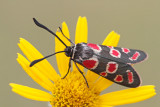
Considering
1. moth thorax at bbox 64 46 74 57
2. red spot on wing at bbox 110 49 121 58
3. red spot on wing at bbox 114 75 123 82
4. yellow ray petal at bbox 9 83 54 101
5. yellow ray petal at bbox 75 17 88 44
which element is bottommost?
yellow ray petal at bbox 9 83 54 101

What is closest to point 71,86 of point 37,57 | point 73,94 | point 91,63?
point 73,94

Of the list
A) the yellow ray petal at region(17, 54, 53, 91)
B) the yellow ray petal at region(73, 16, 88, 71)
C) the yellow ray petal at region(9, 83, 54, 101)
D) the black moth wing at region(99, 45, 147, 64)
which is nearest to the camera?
the yellow ray petal at region(9, 83, 54, 101)

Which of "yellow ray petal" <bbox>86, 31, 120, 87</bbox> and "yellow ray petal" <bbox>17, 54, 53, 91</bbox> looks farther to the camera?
"yellow ray petal" <bbox>86, 31, 120, 87</bbox>

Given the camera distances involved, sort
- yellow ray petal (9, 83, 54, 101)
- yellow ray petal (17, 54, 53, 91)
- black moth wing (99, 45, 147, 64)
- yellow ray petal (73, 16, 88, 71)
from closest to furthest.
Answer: yellow ray petal (9, 83, 54, 101), yellow ray petal (17, 54, 53, 91), black moth wing (99, 45, 147, 64), yellow ray petal (73, 16, 88, 71)

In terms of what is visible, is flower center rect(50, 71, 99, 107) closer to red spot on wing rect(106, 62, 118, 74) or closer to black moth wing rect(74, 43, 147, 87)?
black moth wing rect(74, 43, 147, 87)

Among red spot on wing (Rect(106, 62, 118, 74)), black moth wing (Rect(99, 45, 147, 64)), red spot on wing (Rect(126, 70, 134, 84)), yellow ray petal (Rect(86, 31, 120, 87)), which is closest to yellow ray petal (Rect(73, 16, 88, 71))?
yellow ray petal (Rect(86, 31, 120, 87))

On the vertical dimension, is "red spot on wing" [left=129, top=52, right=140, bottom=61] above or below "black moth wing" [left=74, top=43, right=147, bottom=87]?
above

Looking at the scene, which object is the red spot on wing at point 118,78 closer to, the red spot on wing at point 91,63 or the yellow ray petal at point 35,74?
the red spot on wing at point 91,63

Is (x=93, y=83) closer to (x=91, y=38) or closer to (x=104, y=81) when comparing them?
(x=104, y=81)
